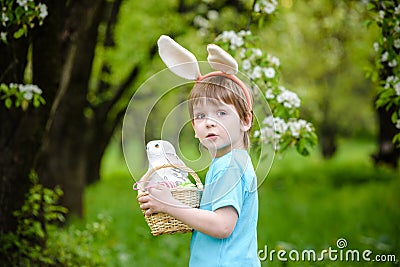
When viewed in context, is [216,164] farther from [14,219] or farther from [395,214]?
[395,214]

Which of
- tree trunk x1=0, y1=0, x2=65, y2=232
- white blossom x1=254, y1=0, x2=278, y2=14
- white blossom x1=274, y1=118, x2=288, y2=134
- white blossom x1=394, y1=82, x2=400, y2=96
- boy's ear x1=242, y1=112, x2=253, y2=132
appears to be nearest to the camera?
boy's ear x1=242, y1=112, x2=253, y2=132

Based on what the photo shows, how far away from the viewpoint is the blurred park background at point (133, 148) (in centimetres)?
454

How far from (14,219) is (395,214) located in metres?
A: 5.21

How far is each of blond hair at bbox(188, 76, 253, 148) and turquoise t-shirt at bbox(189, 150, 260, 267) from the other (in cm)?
13

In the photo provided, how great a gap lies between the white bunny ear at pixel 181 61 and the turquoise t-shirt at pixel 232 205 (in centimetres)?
35

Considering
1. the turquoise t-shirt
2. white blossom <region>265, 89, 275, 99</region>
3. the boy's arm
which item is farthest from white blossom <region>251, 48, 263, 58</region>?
the boy's arm

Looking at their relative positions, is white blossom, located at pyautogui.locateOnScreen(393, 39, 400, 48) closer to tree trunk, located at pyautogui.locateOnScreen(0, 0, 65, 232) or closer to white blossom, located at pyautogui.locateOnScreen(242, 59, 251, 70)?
white blossom, located at pyautogui.locateOnScreen(242, 59, 251, 70)

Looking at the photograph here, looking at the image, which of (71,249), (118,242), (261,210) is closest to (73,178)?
(118,242)

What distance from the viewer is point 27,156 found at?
182 inches

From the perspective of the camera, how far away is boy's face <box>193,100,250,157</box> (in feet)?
7.64

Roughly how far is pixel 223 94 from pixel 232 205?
1.33 ft

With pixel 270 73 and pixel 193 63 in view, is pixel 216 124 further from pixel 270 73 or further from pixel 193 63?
pixel 270 73

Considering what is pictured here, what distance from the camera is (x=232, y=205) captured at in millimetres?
2270

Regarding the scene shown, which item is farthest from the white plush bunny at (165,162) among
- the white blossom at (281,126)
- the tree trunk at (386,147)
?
the tree trunk at (386,147)
